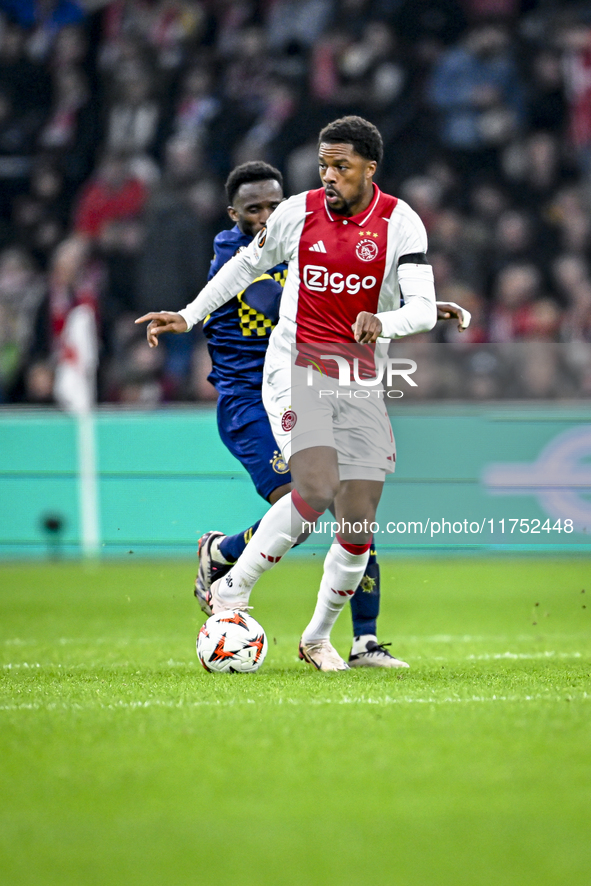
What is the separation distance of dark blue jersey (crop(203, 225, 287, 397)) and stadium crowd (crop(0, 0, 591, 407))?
501cm

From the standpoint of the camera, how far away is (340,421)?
15.9ft

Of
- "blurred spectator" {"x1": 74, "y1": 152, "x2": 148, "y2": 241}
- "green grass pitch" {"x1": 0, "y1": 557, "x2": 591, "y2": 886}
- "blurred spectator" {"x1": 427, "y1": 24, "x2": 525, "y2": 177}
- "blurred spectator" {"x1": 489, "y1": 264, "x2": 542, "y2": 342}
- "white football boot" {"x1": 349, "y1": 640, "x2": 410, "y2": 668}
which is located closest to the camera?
"green grass pitch" {"x1": 0, "y1": 557, "x2": 591, "y2": 886}

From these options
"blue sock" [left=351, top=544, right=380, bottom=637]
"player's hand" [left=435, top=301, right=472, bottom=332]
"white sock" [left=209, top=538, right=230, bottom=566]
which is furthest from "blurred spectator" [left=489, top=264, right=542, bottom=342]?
"blue sock" [left=351, top=544, right=380, bottom=637]

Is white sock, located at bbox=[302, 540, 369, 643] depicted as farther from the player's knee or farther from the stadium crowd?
the stadium crowd

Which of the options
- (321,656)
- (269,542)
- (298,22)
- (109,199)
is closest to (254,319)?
(269,542)

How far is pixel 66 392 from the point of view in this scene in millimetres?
11453

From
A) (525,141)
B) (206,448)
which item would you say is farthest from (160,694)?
(525,141)

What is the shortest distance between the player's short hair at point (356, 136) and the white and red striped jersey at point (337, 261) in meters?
0.17

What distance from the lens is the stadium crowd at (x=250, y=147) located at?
1141cm

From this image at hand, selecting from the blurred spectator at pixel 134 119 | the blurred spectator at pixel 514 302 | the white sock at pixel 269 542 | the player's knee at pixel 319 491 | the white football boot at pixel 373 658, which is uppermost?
the blurred spectator at pixel 134 119

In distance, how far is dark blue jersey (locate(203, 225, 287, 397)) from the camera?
556cm

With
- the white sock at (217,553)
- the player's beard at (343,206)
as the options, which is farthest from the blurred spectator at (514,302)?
the player's beard at (343,206)

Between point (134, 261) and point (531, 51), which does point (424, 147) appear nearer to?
point (531, 51)

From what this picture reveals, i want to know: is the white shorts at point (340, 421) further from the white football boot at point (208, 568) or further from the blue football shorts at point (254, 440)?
the white football boot at point (208, 568)
